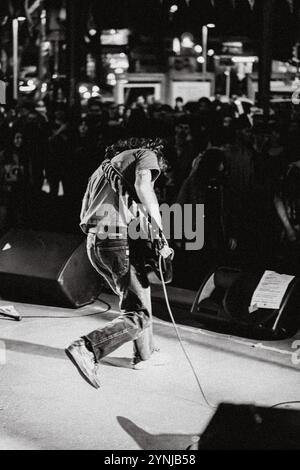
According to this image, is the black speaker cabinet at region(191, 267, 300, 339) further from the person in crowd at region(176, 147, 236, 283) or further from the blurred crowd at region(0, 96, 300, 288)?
the person in crowd at region(176, 147, 236, 283)

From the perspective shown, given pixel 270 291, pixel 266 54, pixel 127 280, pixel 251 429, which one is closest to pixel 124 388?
pixel 127 280

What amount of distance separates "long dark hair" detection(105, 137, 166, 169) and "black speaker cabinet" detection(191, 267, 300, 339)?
1.96 m

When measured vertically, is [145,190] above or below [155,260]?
above

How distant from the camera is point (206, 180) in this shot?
9969 millimetres

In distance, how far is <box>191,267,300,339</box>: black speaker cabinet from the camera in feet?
23.3

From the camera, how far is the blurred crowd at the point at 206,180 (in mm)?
9875

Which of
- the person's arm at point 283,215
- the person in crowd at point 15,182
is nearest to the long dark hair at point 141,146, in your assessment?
the person's arm at point 283,215

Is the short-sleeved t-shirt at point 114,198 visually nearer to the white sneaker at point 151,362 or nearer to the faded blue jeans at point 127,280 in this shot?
the faded blue jeans at point 127,280

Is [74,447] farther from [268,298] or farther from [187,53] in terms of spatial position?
[187,53]

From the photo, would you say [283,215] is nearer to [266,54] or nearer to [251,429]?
[251,429]

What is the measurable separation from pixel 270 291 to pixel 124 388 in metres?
2.02

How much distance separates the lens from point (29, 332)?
288 inches
